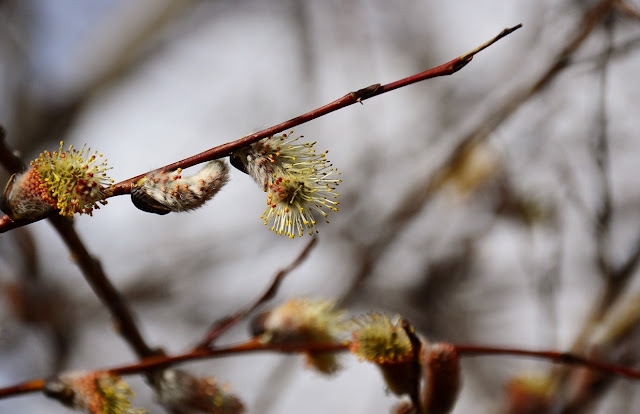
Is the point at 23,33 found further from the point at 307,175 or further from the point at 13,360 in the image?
the point at 307,175

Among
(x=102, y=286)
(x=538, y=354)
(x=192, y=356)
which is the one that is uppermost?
(x=102, y=286)

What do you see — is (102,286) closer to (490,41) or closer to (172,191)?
(172,191)

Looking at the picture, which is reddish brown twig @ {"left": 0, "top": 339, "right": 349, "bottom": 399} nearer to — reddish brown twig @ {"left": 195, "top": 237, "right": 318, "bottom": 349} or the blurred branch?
reddish brown twig @ {"left": 195, "top": 237, "right": 318, "bottom": 349}

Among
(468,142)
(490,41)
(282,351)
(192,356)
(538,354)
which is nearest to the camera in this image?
(490,41)

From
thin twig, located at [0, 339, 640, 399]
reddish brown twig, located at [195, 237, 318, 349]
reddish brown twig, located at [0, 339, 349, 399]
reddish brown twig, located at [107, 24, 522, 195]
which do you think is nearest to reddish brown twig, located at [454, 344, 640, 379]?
thin twig, located at [0, 339, 640, 399]

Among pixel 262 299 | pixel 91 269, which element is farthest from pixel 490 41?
pixel 91 269

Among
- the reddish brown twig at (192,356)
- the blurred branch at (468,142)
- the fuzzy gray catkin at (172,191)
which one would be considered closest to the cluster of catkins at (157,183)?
the fuzzy gray catkin at (172,191)

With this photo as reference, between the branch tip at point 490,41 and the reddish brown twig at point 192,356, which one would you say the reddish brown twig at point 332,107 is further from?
the reddish brown twig at point 192,356

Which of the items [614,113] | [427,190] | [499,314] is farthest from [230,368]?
[614,113]
